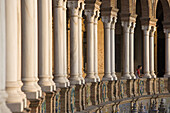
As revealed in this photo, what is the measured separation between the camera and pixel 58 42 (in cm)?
1109

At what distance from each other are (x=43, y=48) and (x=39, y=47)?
11 centimetres

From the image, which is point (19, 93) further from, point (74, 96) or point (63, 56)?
point (74, 96)

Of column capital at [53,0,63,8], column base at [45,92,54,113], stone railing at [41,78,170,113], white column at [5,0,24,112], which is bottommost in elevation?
stone railing at [41,78,170,113]

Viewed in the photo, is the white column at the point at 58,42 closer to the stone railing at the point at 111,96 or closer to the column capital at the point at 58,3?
the column capital at the point at 58,3

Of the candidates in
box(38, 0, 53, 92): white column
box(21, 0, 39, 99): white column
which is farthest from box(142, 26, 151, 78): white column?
box(21, 0, 39, 99): white column

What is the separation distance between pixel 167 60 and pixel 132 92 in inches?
167

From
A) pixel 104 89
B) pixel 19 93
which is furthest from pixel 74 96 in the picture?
pixel 19 93

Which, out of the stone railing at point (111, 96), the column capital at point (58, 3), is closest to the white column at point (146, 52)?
the stone railing at point (111, 96)

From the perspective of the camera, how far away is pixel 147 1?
20875 mm

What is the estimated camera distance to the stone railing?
1135 cm

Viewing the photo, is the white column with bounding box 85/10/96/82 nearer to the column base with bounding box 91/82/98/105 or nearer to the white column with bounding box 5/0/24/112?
the column base with bounding box 91/82/98/105

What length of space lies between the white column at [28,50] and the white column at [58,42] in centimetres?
338

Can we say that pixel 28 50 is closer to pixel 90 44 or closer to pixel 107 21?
pixel 90 44

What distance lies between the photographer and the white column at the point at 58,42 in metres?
11.0
